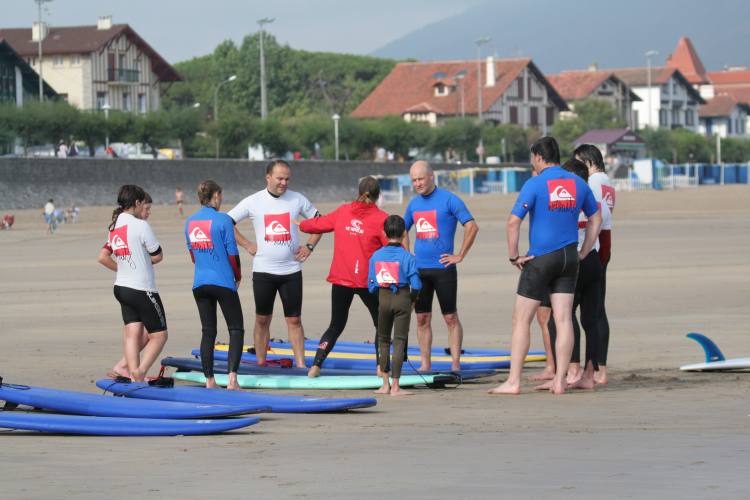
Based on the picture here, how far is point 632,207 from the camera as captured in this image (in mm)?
52000

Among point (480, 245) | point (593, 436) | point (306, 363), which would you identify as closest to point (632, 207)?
point (480, 245)

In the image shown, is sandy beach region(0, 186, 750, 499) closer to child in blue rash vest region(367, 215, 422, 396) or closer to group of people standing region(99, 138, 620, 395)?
child in blue rash vest region(367, 215, 422, 396)

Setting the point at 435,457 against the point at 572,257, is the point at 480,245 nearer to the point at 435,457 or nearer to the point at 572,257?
the point at 572,257

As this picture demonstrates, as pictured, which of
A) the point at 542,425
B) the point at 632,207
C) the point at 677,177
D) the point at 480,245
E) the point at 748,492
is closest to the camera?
the point at 748,492

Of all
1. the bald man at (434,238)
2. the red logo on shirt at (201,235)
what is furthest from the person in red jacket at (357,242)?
the red logo on shirt at (201,235)

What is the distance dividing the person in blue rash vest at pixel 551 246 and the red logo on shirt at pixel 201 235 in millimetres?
2302

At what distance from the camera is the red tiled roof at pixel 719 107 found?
135m

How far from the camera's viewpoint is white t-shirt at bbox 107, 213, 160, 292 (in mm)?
9834

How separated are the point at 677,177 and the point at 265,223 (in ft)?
217

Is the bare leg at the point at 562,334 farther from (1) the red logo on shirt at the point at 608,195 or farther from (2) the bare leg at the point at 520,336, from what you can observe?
(1) the red logo on shirt at the point at 608,195

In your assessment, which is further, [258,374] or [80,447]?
[258,374]

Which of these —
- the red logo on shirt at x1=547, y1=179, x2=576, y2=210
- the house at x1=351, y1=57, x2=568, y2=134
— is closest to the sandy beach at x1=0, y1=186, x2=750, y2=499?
the red logo on shirt at x1=547, y1=179, x2=576, y2=210

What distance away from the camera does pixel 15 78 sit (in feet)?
245

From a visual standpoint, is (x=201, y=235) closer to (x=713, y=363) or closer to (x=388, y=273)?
(x=388, y=273)
